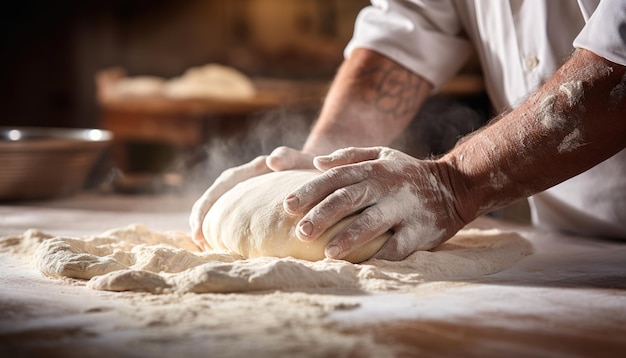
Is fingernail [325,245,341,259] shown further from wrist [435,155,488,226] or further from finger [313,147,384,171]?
wrist [435,155,488,226]

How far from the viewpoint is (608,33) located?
52.5 inches

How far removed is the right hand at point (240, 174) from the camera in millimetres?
1666

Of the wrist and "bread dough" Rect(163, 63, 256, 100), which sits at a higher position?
"bread dough" Rect(163, 63, 256, 100)

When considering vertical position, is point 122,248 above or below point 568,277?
above

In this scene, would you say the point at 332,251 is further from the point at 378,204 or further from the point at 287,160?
the point at 287,160

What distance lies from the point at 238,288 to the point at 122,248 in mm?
475

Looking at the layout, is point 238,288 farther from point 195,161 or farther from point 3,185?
point 195,161

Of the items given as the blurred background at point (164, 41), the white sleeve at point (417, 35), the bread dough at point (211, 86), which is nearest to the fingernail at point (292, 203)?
the white sleeve at point (417, 35)

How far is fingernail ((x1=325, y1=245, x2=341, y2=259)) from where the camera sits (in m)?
1.34

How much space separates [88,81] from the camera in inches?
225

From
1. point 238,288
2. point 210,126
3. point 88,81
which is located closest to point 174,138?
point 210,126

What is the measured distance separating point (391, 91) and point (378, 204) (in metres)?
0.78

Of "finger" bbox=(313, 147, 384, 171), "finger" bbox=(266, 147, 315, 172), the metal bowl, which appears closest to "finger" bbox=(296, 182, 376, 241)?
"finger" bbox=(313, 147, 384, 171)

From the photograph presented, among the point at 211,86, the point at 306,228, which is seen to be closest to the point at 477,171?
the point at 306,228
